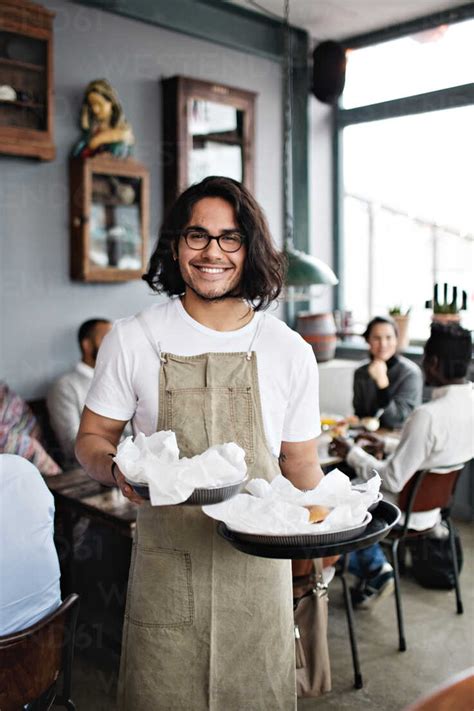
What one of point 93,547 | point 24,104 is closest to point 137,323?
point 93,547

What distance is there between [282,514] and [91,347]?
285cm

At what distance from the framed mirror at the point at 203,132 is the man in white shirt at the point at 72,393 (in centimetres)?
116

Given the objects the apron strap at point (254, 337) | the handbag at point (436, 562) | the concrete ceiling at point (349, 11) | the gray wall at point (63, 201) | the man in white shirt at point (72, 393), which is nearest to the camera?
the apron strap at point (254, 337)

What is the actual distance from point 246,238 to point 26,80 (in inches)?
108

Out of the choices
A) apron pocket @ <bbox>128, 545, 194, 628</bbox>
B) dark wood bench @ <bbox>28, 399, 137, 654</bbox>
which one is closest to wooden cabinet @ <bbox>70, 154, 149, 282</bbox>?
dark wood bench @ <bbox>28, 399, 137, 654</bbox>

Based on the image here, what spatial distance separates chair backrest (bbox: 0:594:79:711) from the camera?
1646 mm

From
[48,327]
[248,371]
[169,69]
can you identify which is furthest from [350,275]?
[248,371]

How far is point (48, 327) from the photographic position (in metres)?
4.34

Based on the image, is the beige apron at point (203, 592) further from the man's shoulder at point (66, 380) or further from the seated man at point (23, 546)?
the man's shoulder at point (66, 380)

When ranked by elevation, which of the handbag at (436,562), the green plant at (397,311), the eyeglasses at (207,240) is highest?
the eyeglasses at (207,240)

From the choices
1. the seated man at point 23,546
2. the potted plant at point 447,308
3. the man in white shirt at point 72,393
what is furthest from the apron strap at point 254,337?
the potted plant at point 447,308

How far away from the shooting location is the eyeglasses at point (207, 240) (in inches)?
65.4

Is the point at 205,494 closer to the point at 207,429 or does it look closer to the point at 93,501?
the point at 207,429

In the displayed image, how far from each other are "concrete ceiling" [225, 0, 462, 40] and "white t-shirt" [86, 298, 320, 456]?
4116 mm
